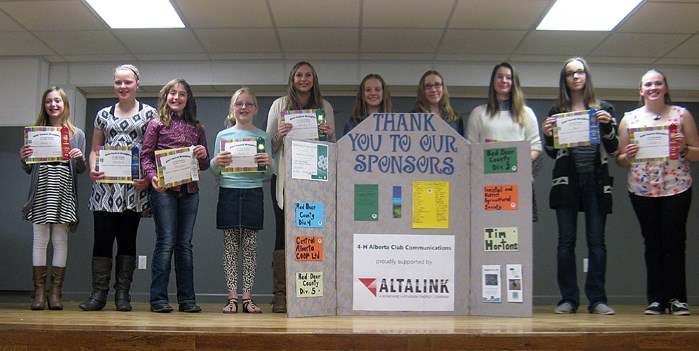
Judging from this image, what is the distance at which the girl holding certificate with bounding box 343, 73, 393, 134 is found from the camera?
3.60m

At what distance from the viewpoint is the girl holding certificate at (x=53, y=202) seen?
3.53m

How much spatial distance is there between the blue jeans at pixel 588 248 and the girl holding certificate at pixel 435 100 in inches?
29.0

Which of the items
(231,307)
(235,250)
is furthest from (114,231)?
(231,307)

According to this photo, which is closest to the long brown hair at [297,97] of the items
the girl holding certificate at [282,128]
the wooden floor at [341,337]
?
the girl holding certificate at [282,128]

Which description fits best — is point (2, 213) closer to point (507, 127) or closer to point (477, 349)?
point (507, 127)

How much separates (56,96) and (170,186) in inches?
40.4

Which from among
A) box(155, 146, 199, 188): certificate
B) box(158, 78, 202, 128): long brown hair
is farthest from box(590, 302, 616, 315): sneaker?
box(158, 78, 202, 128): long brown hair

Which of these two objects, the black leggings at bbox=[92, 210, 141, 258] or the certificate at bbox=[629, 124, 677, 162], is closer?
the certificate at bbox=[629, 124, 677, 162]

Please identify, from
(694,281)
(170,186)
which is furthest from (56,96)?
(694,281)

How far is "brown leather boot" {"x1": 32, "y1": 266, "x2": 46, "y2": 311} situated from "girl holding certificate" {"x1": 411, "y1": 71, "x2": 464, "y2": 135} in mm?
2314

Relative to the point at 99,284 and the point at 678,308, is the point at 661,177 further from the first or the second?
the point at 99,284

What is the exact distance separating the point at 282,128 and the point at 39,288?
1649 millimetres

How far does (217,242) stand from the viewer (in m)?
6.27

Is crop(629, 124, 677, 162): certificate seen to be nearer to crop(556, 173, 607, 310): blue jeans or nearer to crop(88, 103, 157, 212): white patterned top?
crop(556, 173, 607, 310): blue jeans
